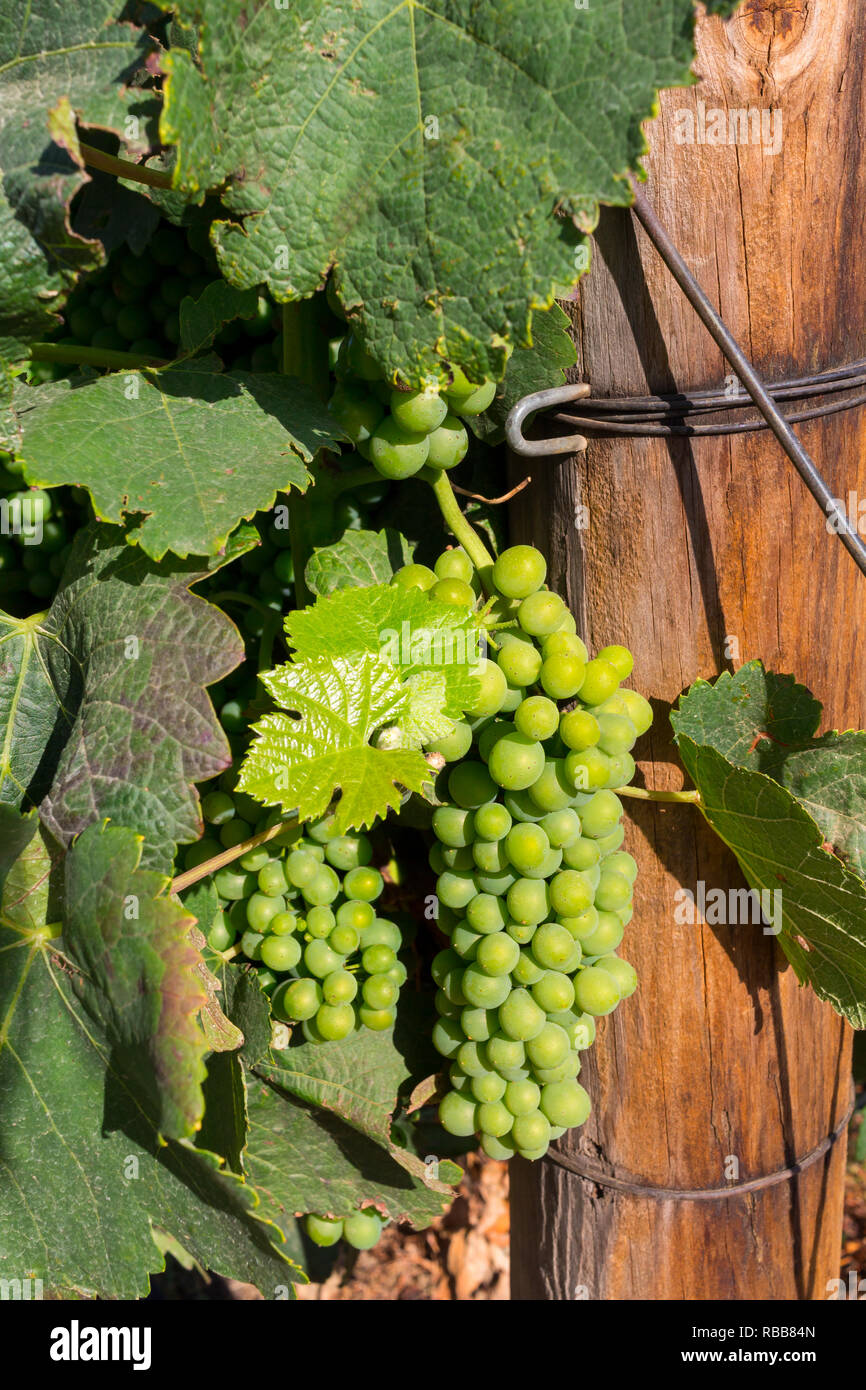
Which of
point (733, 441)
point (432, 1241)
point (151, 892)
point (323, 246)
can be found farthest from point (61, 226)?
point (432, 1241)

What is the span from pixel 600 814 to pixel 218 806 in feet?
1.67

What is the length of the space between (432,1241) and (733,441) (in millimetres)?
2635

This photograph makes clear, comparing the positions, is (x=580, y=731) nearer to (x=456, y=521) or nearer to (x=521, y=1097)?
(x=456, y=521)

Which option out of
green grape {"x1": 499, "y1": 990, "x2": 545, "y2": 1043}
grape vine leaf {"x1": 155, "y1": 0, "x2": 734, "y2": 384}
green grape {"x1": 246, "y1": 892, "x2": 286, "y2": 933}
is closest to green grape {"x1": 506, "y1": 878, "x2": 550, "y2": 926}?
green grape {"x1": 499, "y1": 990, "x2": 545, "y2": 1043}

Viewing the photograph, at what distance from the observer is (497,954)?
116cm

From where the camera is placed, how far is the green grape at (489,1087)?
125 cm

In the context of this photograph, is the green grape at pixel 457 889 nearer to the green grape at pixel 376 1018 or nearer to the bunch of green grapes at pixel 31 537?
the green grape at pixel 376 1018

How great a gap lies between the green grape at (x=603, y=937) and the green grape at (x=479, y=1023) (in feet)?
0.47

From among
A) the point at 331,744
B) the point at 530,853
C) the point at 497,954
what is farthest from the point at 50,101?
the point at 497,954

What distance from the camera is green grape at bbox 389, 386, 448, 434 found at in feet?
3.43

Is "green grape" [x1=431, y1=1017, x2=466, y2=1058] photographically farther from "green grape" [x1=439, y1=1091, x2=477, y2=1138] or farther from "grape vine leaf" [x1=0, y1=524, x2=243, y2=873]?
"grape vine leaf" [x1=0, y1=524, x2=243, y2=873]

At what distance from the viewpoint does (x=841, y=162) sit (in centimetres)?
108

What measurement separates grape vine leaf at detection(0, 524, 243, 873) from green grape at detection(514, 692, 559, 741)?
12.6 inches

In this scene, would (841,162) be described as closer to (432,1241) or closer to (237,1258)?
(237,1258)
